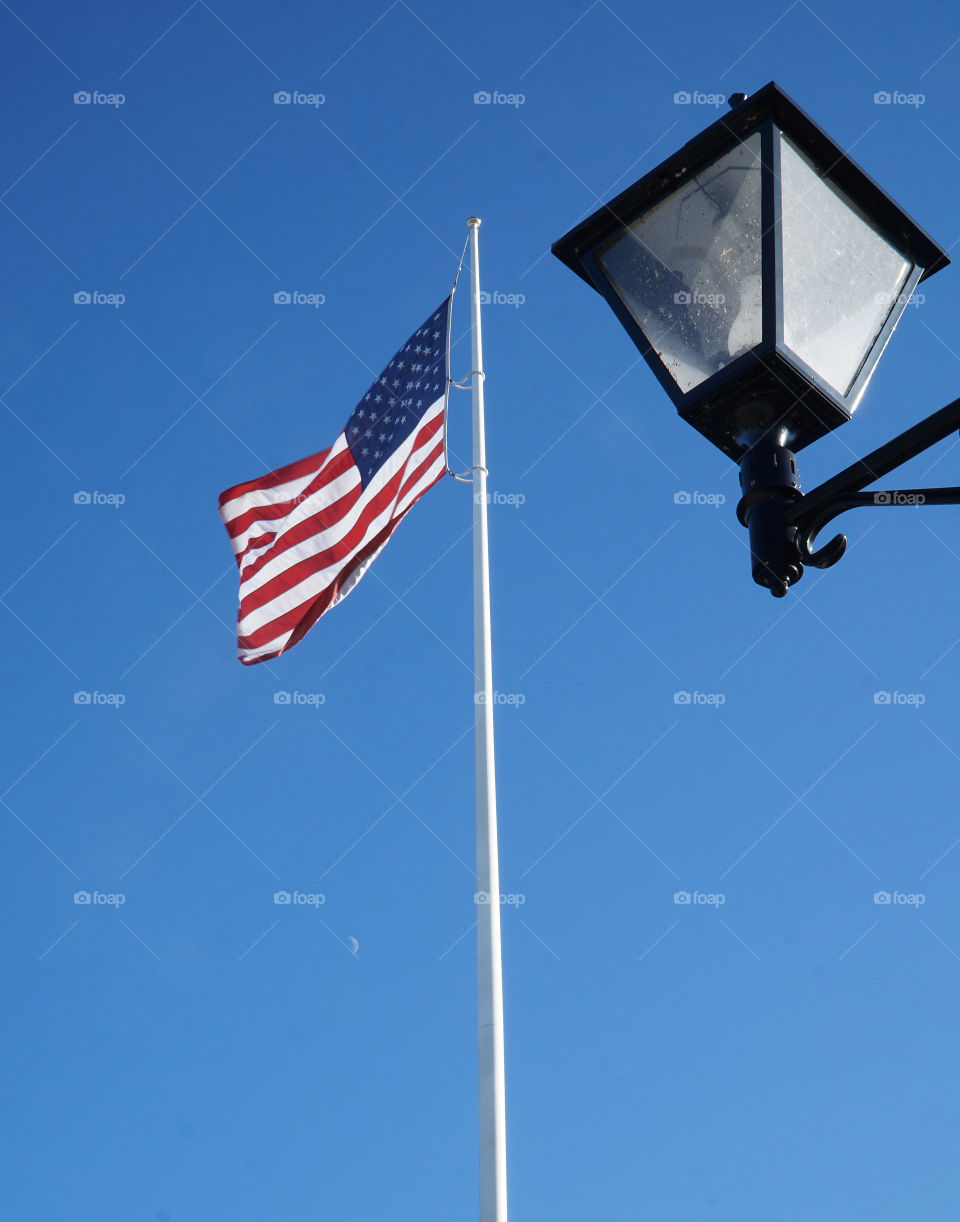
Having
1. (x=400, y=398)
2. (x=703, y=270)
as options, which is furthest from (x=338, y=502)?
(x=703, y=270)

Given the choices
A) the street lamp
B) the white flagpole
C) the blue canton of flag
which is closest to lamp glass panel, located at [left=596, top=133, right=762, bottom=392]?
the street lamp

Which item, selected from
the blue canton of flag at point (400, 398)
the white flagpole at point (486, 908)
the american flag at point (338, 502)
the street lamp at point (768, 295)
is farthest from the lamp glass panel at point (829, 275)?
the blue canton of flag at point (400, 398)

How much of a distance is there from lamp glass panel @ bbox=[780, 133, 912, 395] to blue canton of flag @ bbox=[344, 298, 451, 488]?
20.9 ft

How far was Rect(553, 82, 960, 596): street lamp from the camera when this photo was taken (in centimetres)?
316

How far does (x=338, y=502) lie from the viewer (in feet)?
32.9

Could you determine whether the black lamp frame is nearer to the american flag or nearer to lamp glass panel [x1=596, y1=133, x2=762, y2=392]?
lamp glass panel [x1=596, y1=133, x2=762, y2=392]

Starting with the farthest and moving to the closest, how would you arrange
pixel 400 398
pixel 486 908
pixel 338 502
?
pixel 400 398 < pixel 338 502 < pixel 486 908

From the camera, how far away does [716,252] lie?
328cm

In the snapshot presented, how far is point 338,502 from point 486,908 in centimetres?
364

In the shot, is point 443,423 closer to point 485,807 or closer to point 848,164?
point 485,807

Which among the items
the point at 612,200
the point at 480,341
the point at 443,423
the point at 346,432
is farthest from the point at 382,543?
the point at 612,200

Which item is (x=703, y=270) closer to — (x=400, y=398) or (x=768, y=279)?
(x=768, y=279)

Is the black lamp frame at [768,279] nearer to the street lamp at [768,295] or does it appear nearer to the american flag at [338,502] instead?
the street lamp at [768,295]

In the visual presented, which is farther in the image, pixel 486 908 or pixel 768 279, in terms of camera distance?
pixel 486 908
